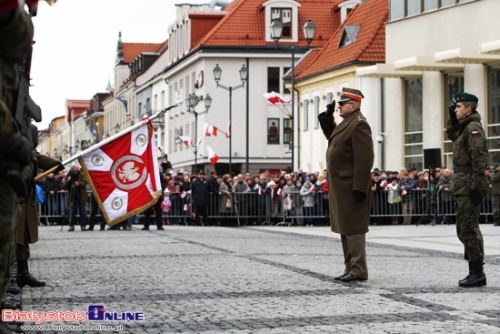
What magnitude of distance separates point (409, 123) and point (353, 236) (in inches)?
1295

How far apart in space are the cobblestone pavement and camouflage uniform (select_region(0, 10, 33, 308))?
5.04ft

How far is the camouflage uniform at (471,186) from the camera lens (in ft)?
34.6

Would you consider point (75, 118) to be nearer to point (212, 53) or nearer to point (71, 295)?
point (212, 53)

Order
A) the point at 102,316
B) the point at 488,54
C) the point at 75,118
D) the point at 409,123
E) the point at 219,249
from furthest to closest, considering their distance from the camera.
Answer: the point at 75,118 → the point at 409,123 → the point at 488,54 → the point at 219,249 → the point at 102,316

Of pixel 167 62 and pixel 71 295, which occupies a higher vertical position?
pixel 167 62

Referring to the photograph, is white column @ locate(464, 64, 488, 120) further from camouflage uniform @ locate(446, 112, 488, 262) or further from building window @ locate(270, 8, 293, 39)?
building window @ locate(270, 8, 293, 39)

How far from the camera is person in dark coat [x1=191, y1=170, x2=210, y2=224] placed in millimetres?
32156

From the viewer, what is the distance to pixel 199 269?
12555mm

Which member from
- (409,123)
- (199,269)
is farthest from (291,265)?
(409,123)

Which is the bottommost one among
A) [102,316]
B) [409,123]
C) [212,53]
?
[102,316]

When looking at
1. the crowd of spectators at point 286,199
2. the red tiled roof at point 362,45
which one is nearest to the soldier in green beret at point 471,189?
the crowd of spectators at point 286,199

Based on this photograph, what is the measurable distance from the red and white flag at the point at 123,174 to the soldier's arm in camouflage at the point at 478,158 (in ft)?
19.2

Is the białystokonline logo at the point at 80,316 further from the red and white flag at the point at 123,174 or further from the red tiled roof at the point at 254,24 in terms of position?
the red tiled roof at the point at 254,24

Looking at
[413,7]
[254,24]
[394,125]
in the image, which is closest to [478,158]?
[413,7]
